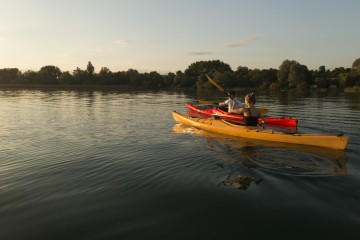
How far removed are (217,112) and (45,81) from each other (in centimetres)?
8907

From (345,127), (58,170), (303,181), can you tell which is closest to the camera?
(303,181)

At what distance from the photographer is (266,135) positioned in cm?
1120

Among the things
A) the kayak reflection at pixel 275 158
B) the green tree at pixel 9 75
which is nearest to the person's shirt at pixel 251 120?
the kayak reflection at pixel 275 158

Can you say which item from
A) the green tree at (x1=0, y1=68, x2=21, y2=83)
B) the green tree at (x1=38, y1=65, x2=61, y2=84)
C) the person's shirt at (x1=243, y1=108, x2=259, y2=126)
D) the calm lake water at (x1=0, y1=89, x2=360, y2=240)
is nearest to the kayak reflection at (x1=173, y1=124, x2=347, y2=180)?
the calm lake water at (x1=0, y1=89, x2=360, y2=240)

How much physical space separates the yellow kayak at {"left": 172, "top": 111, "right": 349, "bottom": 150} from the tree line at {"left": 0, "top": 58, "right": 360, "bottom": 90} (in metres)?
56.9

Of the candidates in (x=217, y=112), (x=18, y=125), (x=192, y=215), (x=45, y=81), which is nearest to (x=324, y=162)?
(x=192, y=215)

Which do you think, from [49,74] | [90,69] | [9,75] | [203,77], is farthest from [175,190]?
[90,69]

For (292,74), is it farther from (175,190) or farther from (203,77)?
(175,190)

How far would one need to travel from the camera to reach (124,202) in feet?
19.1

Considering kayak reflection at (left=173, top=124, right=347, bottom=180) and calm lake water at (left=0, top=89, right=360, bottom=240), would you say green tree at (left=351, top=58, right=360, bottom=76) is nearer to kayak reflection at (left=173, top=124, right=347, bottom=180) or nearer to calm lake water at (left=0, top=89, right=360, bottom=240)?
calm lake water at (left=0, top=89, right=360, bottom=240)

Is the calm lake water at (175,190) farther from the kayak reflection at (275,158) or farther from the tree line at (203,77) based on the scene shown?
the tree line at (203,77)

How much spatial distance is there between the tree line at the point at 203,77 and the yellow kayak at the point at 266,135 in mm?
56945

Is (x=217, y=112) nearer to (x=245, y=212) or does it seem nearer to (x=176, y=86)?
(x=245, y=212)

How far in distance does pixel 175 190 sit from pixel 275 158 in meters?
3.80
